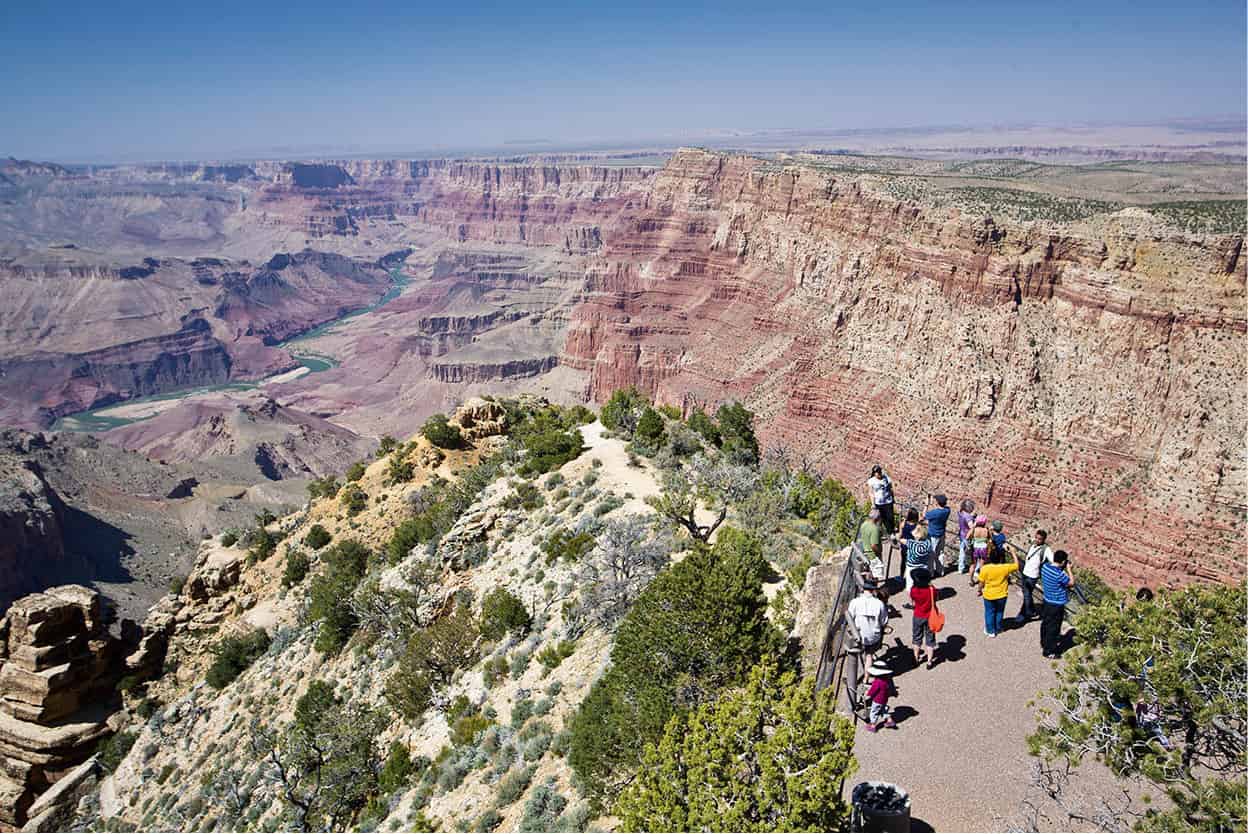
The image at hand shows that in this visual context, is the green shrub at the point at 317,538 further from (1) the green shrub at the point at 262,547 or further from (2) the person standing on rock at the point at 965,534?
(2) the person standing on rock at the point at 965,534

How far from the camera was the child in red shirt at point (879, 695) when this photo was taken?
31.4 feet

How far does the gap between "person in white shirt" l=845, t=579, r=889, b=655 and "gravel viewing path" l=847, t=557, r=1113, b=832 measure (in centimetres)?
126

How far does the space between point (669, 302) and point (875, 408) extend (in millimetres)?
48795

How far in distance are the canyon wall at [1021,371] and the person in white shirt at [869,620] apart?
116ft

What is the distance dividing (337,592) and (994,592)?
2206 cm

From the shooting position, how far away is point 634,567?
1733cm

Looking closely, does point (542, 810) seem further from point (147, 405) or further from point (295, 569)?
point (147, 405)

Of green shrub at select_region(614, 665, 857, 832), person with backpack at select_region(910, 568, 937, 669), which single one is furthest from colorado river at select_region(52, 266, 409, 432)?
person with backpack at select_region(910, 568, 937, 669)

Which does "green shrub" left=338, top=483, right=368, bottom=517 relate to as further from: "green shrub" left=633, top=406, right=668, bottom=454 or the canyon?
the canyon

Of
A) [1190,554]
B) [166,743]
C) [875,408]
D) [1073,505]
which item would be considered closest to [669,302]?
[875,408]

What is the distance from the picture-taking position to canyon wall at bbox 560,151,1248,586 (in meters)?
37.2

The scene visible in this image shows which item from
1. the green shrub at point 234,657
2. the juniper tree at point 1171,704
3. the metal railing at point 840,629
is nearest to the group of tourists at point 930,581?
the metal railing at point 840,629

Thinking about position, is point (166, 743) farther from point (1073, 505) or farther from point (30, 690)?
point (1073, 505)

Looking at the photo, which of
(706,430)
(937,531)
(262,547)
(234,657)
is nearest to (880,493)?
(937,531)
